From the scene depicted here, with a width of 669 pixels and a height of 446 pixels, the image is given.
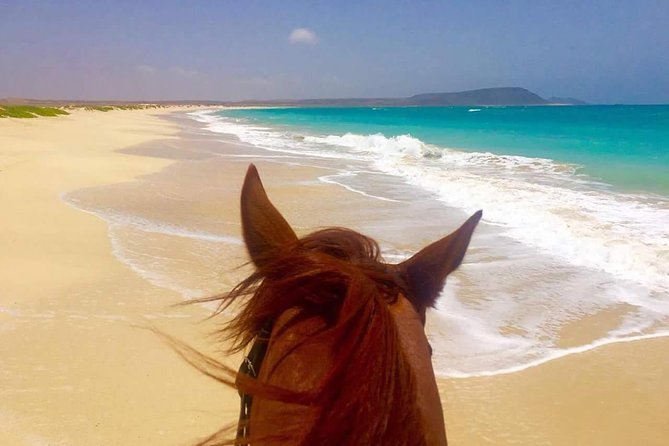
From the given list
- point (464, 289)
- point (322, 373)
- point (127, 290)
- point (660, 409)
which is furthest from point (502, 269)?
point (322, 373)

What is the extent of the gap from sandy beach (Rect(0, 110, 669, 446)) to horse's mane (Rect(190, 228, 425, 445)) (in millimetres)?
2283

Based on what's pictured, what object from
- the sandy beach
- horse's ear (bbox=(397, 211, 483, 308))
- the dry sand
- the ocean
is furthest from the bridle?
the ocean

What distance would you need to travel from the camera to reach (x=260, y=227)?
152 cm

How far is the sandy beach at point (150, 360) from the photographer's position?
11.7ft

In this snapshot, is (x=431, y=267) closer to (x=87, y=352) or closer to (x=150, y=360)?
(x=150, y=360)

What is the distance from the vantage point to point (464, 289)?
20.1 ft

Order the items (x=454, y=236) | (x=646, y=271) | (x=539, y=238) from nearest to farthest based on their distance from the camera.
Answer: (x=454, y=236) → (x=646, y=271) → (x=539, y=238)

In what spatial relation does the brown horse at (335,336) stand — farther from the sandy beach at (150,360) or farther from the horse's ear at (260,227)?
the sandy beach at (150,360)

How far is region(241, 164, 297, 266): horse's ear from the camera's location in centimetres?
147

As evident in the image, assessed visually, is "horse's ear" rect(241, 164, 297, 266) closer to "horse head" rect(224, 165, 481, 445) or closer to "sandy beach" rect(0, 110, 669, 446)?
"horse head" rect(224, 165, 481, 445)

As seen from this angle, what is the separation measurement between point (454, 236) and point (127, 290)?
474 centimetres

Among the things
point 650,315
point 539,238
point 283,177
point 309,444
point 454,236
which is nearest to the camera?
point 309,444

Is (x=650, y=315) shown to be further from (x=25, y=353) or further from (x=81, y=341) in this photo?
(x=25, y=353)

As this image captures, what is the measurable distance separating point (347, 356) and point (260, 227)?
610 millimetres
